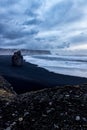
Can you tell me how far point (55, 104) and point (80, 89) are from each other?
0.99m

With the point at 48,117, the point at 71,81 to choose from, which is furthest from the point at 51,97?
the point at 71,81

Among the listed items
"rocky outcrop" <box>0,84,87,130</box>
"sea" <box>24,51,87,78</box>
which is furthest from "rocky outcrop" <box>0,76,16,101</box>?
"sea" <box>24,51,87,78</box>

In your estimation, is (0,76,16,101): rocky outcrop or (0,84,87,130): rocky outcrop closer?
(0,84,87,130): rocky outcrop

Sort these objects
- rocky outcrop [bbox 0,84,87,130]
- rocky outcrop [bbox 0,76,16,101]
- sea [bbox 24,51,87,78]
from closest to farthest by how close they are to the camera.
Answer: rocky outcrop [bbox 0,84,87,130] < rocky outcrop [bbox 0,76,16,101] < sea [bbox 24,51,87,78]

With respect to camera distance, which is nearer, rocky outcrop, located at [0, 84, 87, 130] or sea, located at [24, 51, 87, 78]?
rocky outcrop, located at [0, 84, 87, 130]

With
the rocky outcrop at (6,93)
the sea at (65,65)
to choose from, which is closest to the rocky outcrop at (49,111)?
the rocky outcrop at (6,93)

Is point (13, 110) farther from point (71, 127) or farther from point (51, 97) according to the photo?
point (71, 127)

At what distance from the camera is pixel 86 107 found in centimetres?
690

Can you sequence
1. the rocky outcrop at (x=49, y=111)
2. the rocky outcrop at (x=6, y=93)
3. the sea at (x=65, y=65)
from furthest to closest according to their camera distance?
the sea at (x=65, y=65), the rocky outcrop at (x=6, y=93), the rocky outcrop at (x=49, y=111)

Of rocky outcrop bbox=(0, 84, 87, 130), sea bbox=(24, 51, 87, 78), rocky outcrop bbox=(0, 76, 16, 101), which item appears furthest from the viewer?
sea bbox=(24, 51, 87, 78)

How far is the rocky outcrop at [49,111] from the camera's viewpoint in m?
6.46

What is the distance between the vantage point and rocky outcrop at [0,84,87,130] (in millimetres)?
6461

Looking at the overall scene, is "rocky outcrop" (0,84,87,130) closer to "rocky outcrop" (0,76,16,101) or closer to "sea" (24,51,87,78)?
"rocky outcrop" (0,76,16,101)

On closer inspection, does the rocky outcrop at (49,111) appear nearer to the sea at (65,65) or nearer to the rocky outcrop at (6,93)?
the rocky outcrop at (6,93)
